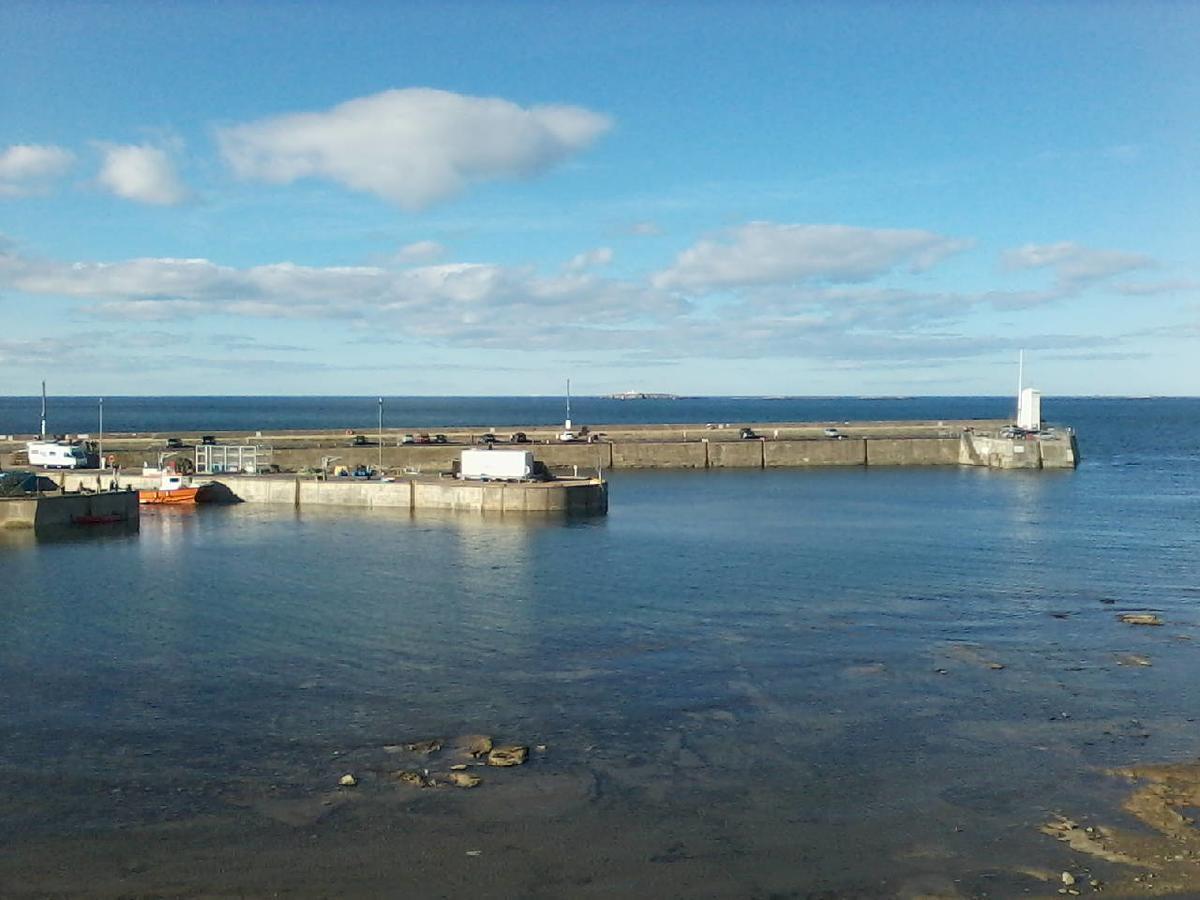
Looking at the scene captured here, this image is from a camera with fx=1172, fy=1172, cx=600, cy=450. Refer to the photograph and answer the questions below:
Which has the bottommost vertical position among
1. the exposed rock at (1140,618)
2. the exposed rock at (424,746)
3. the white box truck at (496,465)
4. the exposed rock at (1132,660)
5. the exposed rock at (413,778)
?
the exposed rock at (413,778)

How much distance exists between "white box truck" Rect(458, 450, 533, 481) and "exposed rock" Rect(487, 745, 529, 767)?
54347 mm

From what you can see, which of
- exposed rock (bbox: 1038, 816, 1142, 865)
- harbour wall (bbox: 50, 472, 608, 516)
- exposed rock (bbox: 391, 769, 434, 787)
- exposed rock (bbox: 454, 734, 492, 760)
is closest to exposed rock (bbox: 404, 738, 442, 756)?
exposed rock (bbox: 454, 734, 492, 760)

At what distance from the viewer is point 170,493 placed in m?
84.7

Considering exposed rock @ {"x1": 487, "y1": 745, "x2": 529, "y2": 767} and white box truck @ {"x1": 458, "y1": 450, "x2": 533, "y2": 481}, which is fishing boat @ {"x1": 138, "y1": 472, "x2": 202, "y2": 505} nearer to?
white box truck @ {"x1": 458, "y1": 450, "x2": 533, "y2": 481}

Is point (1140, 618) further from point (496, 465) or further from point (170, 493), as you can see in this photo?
point (170, 493)

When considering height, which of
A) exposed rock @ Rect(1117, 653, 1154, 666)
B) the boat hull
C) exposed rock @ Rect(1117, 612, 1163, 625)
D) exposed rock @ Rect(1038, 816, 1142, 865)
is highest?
the boat hull

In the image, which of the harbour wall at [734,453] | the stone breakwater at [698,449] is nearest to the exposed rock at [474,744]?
the harbour wall at [734,453]

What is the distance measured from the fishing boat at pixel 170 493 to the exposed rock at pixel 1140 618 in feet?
210

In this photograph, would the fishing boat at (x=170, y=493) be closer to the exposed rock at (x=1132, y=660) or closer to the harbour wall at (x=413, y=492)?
the harbour wall at (x=413, y=492)

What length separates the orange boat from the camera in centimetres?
8444

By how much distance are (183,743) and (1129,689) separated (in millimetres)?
25443

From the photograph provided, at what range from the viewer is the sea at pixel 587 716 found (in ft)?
70.2

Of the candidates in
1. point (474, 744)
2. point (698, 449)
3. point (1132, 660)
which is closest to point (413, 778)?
Result: point (474, 744)

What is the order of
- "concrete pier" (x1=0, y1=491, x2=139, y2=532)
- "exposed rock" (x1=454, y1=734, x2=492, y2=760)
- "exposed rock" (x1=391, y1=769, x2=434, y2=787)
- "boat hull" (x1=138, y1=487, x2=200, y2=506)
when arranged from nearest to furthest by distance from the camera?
"exposed rock" (x1=391, y1=769, x2=434, y2=787)
"exposed rock" (x1=454, y1=734, x2=492, y2=760)
"concrete pier" (x1=0, y1=491, x2=139, y2=532)
"boat hull" (x1=138, y1=487, x2=200, y2=506)
